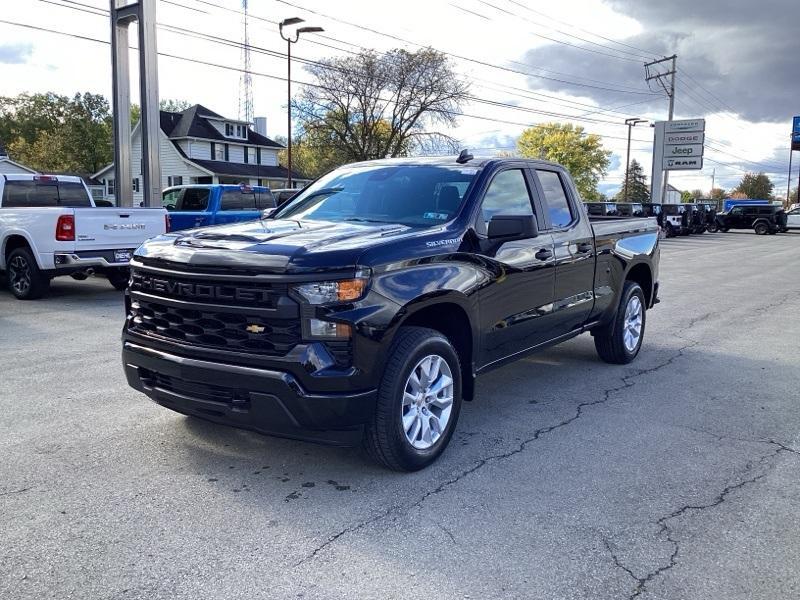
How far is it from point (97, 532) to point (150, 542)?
0.29m

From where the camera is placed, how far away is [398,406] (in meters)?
3.82

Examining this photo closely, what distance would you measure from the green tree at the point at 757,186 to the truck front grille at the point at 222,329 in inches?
5615

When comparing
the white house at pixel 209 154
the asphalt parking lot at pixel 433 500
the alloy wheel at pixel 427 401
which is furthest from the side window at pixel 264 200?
the white house at pixel 209 154

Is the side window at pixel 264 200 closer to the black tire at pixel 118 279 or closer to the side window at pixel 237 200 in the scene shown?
the side window at pixel 237 200

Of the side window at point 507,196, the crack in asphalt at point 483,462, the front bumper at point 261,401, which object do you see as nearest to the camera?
the crack in asphalt at point 483,462

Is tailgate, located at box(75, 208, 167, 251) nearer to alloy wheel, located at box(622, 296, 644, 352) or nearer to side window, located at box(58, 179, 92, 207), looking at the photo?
side window, located at box(58, 179, 92, 207)

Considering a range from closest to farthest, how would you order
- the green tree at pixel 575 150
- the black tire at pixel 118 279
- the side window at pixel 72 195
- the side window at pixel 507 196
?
the side window at pixel 507 196, the black tire at pixel 118 279, the side window at pixel 72 195, the green tree at pixel 575 150

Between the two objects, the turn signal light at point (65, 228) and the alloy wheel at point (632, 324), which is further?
the turn signal light at point (65, 228)

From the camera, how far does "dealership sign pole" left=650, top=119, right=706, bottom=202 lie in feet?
187

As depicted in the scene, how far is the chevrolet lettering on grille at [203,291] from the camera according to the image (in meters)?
3.67

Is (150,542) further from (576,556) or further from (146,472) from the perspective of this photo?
(576,556)

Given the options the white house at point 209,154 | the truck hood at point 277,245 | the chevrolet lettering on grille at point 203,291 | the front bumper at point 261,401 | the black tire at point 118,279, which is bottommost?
the black tire at point 118,279

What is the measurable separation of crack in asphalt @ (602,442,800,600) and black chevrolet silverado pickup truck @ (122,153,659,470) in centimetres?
131

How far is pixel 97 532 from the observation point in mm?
3303
